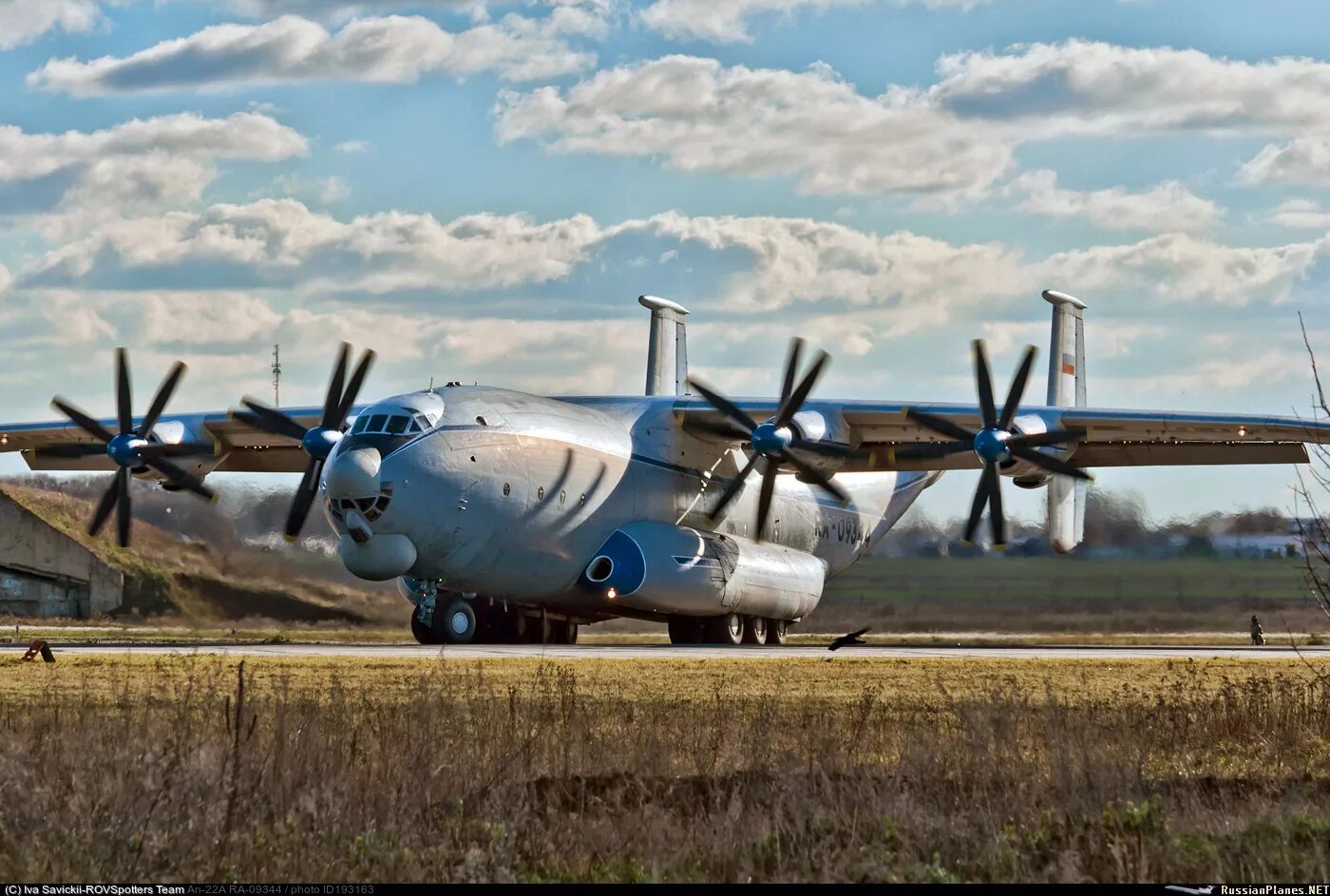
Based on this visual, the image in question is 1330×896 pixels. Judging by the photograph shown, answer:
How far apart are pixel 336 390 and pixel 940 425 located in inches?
452

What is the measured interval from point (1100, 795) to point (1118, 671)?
1355 centimetres

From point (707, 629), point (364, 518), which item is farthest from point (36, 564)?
point (364, 518)

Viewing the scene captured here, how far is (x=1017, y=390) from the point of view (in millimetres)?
33188

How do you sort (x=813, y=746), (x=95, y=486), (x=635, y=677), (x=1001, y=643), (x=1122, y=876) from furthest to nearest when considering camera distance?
(x=95, y=486) → (x=1001, y=643) → (x=635, y=677) → (x=813, y=746) → (x=1122, y=876)

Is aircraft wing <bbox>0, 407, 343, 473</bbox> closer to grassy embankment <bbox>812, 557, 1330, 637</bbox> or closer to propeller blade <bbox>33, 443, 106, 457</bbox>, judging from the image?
propeller blade <bbox>33, 443, 106, 457</bbox>

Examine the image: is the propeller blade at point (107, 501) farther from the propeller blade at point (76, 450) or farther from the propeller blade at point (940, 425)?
the propeller blade at point (940, 425)

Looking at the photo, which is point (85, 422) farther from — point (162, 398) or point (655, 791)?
point (655, 791)

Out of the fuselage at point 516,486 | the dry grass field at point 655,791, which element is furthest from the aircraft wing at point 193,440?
the dry grass field at point 655,791

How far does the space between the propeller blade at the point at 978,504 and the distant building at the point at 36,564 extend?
2947 cm

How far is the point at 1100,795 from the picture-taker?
10.9 meters

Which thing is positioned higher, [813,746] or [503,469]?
[503,469]

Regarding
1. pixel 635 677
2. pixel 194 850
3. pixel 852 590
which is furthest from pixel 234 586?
pixel 194 850

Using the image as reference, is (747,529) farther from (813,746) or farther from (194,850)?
(194,850)

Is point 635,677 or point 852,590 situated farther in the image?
point 852,590
